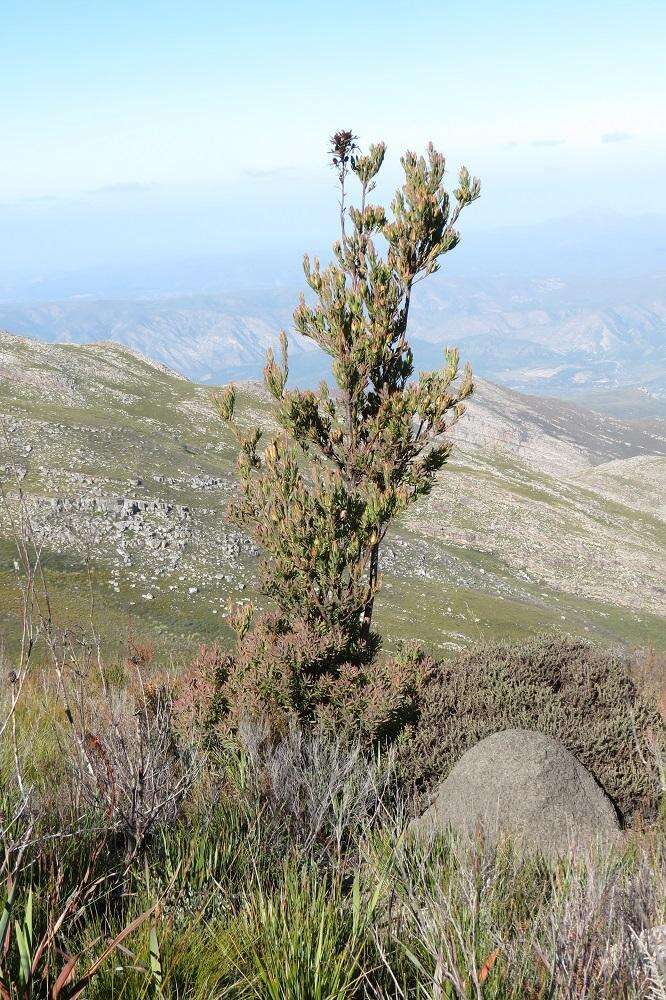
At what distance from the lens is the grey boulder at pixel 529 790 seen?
7520mm

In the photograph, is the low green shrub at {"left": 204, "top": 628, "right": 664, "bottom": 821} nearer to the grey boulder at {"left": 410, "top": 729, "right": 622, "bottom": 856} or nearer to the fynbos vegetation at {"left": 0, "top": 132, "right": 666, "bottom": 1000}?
the fynbos vegetation at {"left": 0, "top": 132, "right": 666, "bottom": 1000}

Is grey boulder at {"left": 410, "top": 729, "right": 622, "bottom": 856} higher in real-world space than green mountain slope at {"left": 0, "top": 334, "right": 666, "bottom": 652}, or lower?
higher

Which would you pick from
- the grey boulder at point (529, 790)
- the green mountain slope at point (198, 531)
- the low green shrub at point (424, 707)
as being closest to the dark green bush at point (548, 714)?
the low green shrub at point (424, 707)

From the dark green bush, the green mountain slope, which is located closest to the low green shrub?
the dark green bush

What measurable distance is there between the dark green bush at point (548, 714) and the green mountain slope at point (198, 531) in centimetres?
429

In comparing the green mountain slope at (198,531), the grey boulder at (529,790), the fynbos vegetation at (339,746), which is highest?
the fynbos vegetation at (339,746)

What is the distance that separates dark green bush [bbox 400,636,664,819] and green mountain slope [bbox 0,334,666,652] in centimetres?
429

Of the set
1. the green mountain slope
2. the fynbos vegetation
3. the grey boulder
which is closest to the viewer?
the fynbos vegetation

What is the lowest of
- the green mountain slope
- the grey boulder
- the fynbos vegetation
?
the green mountain slope

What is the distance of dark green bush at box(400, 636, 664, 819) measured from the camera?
877 centimetres

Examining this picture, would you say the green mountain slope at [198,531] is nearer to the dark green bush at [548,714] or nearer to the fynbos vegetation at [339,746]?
the fynbos vegetation at [339,746]

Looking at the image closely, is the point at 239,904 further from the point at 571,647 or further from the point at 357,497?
the point at 571,647

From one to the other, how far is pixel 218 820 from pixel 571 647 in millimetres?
8818

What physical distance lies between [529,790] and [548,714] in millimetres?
2123
